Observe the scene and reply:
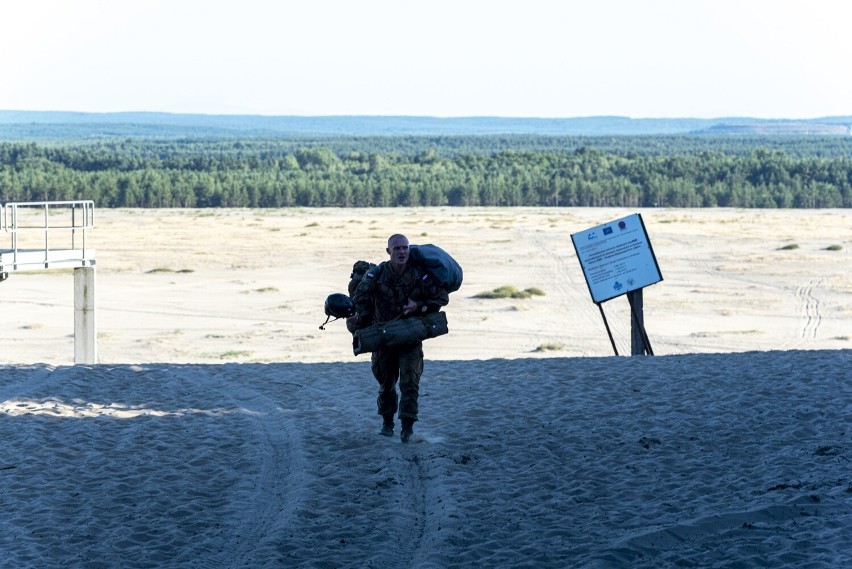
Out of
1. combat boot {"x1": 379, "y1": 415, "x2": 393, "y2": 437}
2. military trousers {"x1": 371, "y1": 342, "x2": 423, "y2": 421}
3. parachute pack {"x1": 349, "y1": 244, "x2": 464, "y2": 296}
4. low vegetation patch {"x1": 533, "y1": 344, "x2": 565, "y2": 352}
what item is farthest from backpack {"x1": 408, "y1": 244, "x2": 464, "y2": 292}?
low vegetation patch {"x1": 533, "y1": 344, "x2": 565, "y2": 352}

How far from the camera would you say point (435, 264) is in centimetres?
906

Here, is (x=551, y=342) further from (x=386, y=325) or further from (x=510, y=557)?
(x=510, y=557)

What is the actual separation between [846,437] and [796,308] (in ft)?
67.7

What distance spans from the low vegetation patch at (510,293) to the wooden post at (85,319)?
1214 cm

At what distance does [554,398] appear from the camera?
11414 millimetres

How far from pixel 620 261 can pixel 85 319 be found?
9.30 metres

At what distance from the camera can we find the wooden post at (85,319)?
66.2ft

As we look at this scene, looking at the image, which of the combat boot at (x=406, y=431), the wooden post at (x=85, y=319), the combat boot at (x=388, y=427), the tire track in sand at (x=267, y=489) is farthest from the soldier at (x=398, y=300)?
the wooden post at (x=85, y=319)

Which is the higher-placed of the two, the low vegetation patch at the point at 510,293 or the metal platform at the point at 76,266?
the metal platform at the point at 76,266

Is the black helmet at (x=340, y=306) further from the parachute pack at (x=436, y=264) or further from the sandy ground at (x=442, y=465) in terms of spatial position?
the sandy ground at (x=442, y=465)

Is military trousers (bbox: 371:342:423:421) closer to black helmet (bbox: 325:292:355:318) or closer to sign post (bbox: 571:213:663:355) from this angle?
black helmet (bbox: 325:292:355:318)

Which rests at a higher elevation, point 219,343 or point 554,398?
point 554,398

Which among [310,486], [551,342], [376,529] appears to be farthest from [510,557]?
[551,342]

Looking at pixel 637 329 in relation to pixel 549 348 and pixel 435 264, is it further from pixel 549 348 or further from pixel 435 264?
pixel 549 348
